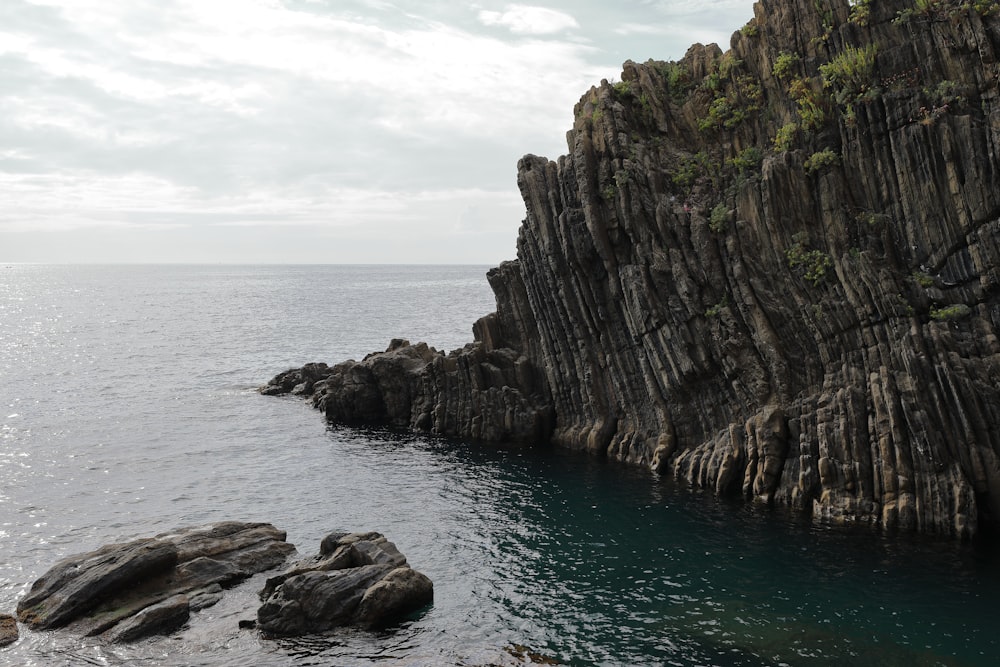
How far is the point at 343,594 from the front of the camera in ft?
109

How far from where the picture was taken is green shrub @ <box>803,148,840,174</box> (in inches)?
1741

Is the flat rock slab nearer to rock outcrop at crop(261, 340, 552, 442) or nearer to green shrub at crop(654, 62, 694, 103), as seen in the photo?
rock outcrop at crop(261, 340, 552, 442)

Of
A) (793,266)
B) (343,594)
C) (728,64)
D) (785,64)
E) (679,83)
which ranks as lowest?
(343,594)

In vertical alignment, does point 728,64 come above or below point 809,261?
above

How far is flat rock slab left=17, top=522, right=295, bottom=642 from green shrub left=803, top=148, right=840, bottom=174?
3575 cm

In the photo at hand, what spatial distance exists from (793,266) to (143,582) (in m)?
37.5

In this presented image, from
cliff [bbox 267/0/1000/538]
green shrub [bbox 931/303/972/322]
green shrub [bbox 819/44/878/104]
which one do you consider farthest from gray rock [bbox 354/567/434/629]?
green shrub [bbox 819/44/878/104]

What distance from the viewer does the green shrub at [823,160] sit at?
44219mm

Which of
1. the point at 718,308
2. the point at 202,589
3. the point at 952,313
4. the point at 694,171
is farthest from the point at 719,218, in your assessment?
the point at 202,589

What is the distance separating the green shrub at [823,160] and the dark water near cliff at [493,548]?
1970 cm

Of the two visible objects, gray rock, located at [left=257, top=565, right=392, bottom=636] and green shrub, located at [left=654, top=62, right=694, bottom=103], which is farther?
green shrub, located at [left=654, top=62, right=694, bottom=103]

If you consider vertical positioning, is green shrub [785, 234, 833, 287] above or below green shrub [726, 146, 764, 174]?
below

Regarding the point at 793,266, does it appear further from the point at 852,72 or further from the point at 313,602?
the point at 313,602

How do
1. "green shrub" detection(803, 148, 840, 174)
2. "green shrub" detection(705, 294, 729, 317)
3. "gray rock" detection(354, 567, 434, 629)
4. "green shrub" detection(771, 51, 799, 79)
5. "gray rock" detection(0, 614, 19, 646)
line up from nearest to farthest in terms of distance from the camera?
"gray rock" detection(0, 614, 19, 646), "gray rock" detection(354, 567, 434, 629), "green shrub" detection(803, 148, 840, 174), "green shrub" detection(771, 51, 799, 79), "green shrub" detection(705, 294, 729, 317)
